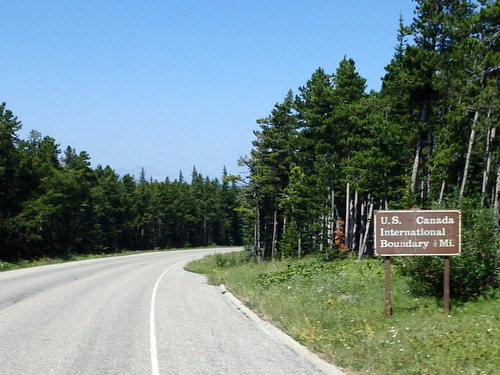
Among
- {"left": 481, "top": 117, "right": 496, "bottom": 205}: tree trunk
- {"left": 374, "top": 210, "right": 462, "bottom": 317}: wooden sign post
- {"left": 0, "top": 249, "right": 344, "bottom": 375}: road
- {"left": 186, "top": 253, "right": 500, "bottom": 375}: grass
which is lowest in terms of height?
{"left": 0, "top": 249, "right": 344, "bottom": 375}: road

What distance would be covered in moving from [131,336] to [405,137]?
25858 millimetres

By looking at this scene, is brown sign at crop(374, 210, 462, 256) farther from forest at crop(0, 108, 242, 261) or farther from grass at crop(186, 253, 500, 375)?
forest at crop(0, 108, 242, 261)

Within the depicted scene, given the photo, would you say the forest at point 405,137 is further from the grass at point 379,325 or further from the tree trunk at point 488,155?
the grass at point 379,325

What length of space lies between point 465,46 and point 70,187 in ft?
163

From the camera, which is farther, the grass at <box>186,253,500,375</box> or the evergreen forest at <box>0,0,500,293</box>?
the evergreen forest at <box>0,0,500,293</box>

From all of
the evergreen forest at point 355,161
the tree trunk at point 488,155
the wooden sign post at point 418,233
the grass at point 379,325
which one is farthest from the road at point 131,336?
the tree trunk at point 488,155

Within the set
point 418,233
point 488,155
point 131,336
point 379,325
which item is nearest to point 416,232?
point 418,233

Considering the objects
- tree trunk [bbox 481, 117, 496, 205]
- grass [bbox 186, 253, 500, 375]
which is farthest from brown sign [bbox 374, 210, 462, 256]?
tree trunk [bbox 481, 117, 496, 205]

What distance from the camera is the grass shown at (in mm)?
7961

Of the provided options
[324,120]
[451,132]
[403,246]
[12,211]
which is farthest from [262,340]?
[12,211]

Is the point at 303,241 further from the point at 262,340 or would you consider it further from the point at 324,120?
the point at 262,340

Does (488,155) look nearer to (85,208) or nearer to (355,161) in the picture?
(355,161)

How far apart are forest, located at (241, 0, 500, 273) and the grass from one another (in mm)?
2569

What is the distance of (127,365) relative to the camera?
327 inches
